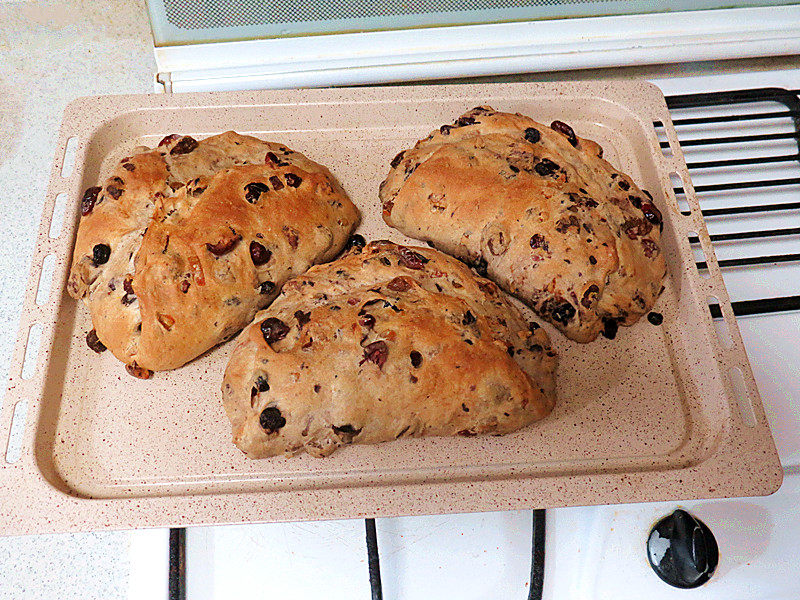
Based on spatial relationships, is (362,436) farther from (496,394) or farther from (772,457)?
(772,457)

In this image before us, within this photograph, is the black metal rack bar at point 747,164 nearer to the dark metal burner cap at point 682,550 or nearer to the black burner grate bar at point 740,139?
the black burner grate bar at point 740,139

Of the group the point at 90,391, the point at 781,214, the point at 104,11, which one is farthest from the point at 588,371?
the point at 104,11

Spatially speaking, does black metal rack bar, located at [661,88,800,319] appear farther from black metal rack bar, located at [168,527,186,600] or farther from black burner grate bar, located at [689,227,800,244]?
black metal rack bar, located at [168,527,186,600]

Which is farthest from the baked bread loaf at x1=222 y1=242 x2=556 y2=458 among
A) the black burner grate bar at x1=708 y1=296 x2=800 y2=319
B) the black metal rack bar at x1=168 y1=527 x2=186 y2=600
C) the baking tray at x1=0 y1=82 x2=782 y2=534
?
the black burner grate bar at x1=708 y1=296 x2=800 y2=319

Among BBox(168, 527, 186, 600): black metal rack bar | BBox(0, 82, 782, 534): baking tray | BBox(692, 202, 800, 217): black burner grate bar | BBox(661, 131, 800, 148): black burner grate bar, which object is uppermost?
BBox(661, 131, 800, 148): black burner grate bar

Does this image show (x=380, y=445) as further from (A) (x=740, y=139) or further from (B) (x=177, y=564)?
(A) (x=740, y=139)

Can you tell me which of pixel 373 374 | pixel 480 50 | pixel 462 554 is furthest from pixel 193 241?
pixel 480 50
